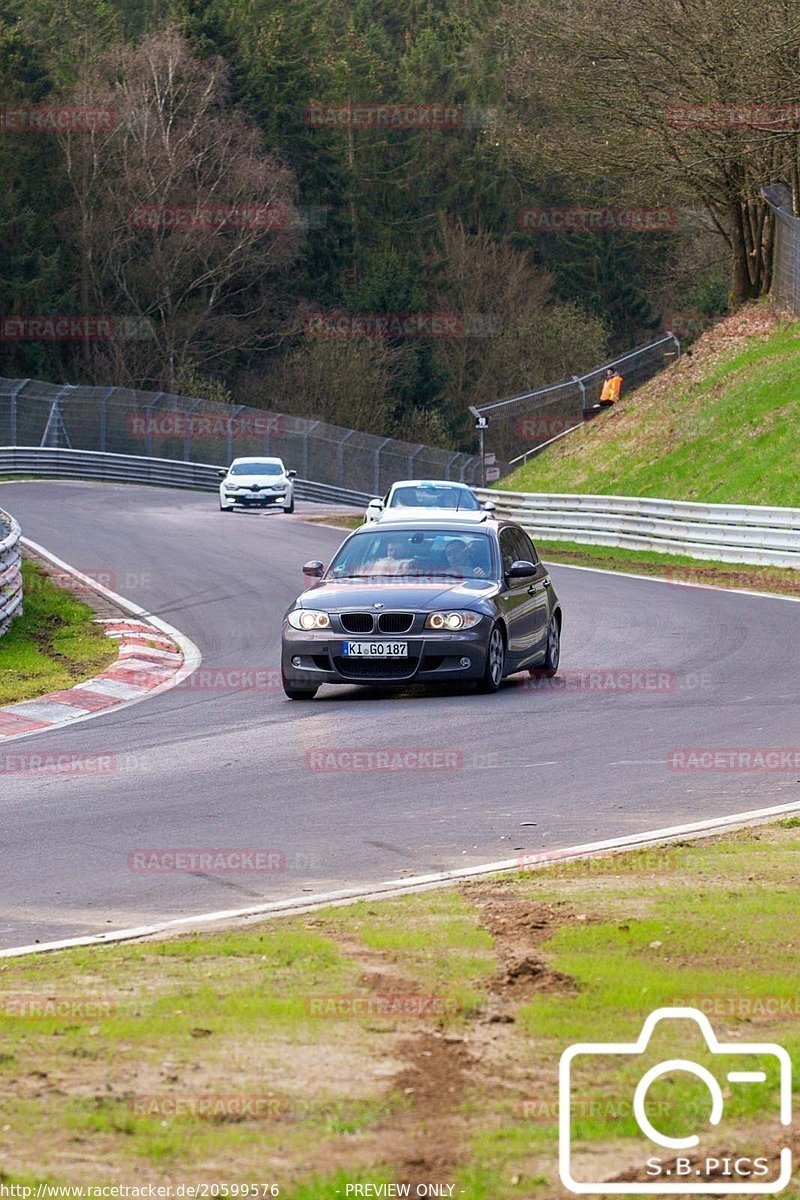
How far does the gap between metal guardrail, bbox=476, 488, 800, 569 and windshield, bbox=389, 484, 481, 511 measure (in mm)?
3955

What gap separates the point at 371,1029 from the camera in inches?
202

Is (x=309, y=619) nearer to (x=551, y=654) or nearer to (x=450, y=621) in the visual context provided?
(x=450, y=621)

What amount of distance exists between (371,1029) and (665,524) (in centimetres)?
2681

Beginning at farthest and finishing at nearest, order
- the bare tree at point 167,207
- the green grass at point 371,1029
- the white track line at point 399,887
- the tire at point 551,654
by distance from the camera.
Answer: the bare tree at point 167,207, the tire at point 551,654, the white track line at point 399,887, the green grass at point 371,1029

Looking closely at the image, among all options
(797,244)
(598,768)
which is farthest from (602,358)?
(598,768)

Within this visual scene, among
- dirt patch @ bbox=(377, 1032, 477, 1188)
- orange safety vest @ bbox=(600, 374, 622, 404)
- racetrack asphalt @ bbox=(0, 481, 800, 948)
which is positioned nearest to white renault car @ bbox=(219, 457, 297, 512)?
orange safety vest @ bbox=(600, 374, 622, 404)

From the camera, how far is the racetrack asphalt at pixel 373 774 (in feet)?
25.7

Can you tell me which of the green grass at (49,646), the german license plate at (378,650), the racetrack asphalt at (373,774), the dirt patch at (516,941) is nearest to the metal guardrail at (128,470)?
the green grass at (49,646)

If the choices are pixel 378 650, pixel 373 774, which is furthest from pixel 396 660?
pixel 373 774

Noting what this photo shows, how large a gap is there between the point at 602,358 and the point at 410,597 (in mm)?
65735

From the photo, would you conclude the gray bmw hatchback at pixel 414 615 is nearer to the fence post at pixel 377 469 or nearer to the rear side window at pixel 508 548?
the rear side window at pixel 508 548

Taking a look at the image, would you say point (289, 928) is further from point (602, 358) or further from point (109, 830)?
point (602, 358)

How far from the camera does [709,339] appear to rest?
45.2 m

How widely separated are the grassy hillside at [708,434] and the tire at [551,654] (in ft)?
56.0
